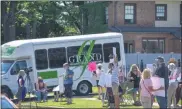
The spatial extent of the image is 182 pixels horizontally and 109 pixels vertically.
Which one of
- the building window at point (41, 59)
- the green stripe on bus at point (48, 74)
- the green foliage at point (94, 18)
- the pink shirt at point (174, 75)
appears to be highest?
the green foliage at point (94, 18)

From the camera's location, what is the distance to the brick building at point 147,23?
4203 centimetres

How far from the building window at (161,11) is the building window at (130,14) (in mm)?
2140

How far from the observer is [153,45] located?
43375 millimetres

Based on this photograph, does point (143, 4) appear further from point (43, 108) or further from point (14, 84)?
point (43, 108)

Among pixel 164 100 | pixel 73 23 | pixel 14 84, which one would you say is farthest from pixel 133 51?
pixel 164 100

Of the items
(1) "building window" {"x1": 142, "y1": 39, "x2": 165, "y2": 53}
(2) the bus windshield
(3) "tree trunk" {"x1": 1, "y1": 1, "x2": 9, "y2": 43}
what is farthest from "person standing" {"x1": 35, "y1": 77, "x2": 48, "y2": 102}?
(1) "building window" {"x1": 142, "y1": 39, "x2": 165, "y2": 53}

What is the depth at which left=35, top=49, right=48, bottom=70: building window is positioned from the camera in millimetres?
25688

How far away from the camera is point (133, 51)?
42.2 m

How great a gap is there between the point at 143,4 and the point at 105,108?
25820 mm

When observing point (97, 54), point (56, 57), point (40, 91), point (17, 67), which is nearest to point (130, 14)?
point (97, 54)

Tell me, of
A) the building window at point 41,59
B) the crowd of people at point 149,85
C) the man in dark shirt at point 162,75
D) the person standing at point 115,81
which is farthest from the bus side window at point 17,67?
the man in dark shirt at point 162,75

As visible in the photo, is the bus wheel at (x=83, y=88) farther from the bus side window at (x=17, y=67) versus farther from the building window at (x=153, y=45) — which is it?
the building window at (x=153, y=45)

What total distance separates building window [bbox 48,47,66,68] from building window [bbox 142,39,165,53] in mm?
17339

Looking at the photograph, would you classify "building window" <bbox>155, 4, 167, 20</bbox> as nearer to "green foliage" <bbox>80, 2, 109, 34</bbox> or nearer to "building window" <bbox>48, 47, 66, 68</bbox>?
"green foliage" <bbox>80, 2, 109, 34</bbox>
